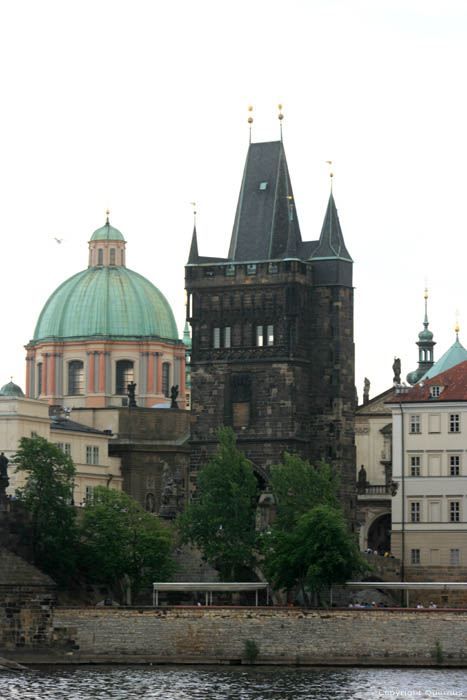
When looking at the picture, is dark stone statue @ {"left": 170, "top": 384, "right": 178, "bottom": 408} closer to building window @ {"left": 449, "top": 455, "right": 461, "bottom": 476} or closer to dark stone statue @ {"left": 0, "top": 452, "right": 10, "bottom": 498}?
building window @ {"left": 449, "top": 455, "right": 461, "bottom": 476}

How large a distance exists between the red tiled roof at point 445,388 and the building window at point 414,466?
3998 mm

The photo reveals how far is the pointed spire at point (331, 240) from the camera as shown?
543ft

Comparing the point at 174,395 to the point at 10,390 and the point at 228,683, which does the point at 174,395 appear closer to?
the point at 10,390

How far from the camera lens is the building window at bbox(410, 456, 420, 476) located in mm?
153625

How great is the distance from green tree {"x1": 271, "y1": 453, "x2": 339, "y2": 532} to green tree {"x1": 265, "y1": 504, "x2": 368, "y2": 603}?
9.66 meters

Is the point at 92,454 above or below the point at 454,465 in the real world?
above

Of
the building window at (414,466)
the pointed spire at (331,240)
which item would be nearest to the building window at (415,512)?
the building window at (414,466)

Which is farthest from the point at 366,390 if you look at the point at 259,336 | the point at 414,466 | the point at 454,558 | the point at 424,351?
the point at 454,558

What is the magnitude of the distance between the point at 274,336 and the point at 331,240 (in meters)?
8.69

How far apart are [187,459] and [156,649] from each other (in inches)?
2275

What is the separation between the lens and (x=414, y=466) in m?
154

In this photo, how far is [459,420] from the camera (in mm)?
153000

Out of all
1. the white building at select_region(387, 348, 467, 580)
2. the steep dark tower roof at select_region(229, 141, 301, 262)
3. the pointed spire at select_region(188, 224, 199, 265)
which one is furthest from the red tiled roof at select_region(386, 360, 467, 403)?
the pointed spire at select_region(188, 224, 199, 265)

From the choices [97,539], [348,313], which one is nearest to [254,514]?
[97,539]
